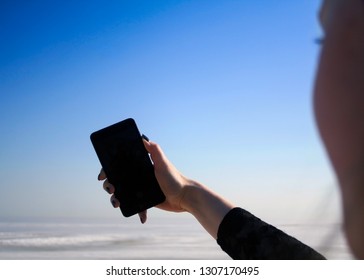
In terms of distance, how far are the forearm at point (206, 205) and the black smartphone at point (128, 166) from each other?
0.08m

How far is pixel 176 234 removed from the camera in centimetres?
267

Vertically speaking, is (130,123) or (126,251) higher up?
(130,123)

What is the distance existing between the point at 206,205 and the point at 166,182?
15 cm

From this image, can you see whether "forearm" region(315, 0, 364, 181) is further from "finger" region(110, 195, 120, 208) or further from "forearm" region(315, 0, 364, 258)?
"finger" region(110, 195, 120, 208)

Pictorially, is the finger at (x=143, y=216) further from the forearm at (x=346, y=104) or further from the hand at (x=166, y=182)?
the forearm at (x=346, y=104)

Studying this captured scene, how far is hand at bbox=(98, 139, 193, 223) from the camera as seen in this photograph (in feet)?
2.91

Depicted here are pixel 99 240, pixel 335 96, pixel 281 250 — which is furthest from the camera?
pixel 99 240

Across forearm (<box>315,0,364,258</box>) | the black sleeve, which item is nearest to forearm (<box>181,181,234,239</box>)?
the black sleeve

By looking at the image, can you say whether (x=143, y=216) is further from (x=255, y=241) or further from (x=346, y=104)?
(x=346, y=104)

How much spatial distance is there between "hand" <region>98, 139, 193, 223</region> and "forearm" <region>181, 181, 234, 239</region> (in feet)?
0.08

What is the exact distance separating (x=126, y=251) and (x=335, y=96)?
1.85 metres

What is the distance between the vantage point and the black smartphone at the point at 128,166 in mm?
922
